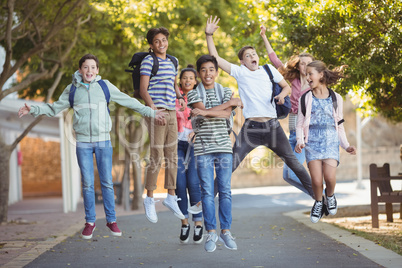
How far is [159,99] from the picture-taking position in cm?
849

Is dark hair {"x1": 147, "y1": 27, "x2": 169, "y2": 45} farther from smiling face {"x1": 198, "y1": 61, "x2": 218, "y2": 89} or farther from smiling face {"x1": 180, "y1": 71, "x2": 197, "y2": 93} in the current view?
smiling face {"x1": 180, "y1": 71, "x2": 197, "y2": 93}

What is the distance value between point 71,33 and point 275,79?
12199 millimetres

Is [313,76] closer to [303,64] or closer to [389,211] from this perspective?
[303,64]

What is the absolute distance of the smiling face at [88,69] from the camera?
8.05 metres

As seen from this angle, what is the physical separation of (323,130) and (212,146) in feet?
4.77

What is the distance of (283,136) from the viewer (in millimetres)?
8781

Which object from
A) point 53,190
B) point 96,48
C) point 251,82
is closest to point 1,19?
point 96,48

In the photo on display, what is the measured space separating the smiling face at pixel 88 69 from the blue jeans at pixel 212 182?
1623 millimetres

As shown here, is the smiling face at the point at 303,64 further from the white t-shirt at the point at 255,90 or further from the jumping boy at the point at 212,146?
the jumping boy at the point at 212,146

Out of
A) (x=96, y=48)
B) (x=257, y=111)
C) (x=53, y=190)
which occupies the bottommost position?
(x=53, y=190)

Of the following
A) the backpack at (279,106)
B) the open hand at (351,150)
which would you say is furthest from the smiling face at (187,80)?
the open hand at (351,150)

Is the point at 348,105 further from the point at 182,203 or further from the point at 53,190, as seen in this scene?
the point at 182,203

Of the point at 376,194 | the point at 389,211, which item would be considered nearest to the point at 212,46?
the point at 376,194

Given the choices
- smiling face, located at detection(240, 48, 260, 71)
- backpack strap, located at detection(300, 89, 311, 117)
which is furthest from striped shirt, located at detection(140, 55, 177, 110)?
backpack strap, located at detection(300, 89, 311, 117)
